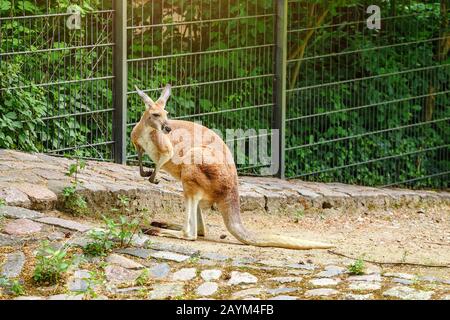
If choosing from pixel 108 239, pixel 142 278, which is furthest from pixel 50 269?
pixel 108 239

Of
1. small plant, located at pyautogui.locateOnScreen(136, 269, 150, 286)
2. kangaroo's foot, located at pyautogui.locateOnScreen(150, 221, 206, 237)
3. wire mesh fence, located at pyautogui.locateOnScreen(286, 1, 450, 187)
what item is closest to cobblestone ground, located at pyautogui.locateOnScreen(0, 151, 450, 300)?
small plant, located at pyautogui.locateOnScreen(136, 269, 150, 286)

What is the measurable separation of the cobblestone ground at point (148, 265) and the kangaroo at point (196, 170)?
0.15 m

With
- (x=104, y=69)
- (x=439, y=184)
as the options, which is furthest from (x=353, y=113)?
(x=104, y=69)

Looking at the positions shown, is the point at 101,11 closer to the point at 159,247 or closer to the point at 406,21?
the point at 159,247

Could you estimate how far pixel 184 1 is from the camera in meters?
11.6

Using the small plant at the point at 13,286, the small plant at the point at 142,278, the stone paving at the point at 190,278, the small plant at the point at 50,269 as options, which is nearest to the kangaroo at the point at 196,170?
the stone paving at the point at 190,278

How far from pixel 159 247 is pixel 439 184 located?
22.7ft

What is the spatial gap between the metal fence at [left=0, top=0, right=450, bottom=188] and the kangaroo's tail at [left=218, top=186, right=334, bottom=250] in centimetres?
245

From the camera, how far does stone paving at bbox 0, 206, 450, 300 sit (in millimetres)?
6812

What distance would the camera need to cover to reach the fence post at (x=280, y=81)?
11.9 meters

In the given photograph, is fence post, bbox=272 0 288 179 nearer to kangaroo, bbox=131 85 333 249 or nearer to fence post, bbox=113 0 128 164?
fence post, bbox=113 0 128 164

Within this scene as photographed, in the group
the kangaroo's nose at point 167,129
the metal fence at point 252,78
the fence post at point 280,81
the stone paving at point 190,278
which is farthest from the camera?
the fence post at point 280,81

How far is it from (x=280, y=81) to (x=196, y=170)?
380cm

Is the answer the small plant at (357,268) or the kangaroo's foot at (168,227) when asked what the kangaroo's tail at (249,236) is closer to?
the kangaroo's foot at (168,227)
